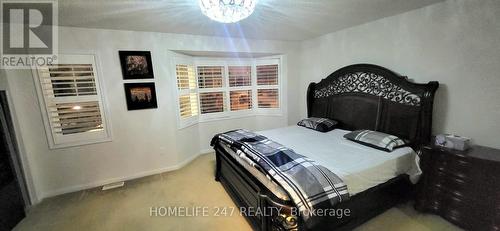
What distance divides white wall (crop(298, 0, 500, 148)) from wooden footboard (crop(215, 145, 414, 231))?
85cm

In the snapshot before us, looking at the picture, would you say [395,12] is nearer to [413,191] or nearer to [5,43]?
[413,191]

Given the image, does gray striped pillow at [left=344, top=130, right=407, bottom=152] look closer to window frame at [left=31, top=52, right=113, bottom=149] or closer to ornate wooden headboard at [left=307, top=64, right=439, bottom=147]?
ornate wooden headboard at [left=307, top=64, right=439, bottom=147]

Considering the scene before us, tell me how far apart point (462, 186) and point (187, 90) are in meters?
3.78

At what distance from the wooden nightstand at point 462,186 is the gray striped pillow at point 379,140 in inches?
10.4

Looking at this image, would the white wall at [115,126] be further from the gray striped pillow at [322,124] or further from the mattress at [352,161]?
the gray striped pillow at [322,124]

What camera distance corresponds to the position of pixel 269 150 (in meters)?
2.01

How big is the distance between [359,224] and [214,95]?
321 cm

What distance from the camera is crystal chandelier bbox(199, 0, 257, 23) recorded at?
150 centimetres

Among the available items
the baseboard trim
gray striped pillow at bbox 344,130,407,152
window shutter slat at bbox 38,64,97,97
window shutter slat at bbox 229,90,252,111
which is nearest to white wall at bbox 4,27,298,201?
the baseboard trim

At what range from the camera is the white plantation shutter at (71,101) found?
8.16 feet

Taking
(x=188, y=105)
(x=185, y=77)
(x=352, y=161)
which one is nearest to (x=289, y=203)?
(x=352, y=161)

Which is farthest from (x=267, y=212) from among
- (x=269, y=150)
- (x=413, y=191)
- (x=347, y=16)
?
(x=347, y=16)

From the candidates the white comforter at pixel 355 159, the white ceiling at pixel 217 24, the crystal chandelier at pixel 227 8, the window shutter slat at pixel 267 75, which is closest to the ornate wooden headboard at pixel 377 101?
the white comforter at pixel 355 159

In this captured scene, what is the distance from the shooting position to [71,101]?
2.60 meters
